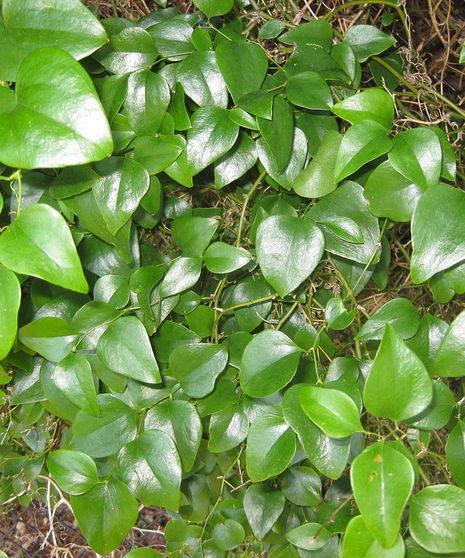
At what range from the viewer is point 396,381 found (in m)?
0.40

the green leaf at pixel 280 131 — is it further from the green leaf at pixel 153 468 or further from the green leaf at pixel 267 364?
the green leaf at pixel 153 468

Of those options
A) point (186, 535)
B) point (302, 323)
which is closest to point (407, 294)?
point (302, 323)

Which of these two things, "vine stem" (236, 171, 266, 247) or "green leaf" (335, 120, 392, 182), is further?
"vine stem" (236, 171, 266, 247)

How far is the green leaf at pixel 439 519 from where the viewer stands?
0.41 m

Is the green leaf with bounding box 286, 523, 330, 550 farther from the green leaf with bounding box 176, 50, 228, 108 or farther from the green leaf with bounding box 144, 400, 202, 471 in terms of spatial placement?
the green leaf with bounding box 176, 50, 228, 108

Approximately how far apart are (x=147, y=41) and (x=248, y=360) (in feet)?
1.11

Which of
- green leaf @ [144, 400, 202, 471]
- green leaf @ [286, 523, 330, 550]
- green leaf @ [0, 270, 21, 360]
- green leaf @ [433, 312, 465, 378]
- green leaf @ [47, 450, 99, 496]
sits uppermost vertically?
green leaf @ [0, 270, 21, 360]

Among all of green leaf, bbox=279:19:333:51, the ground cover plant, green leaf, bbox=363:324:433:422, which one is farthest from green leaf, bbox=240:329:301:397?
green leaf, bbox=279:19:333:51

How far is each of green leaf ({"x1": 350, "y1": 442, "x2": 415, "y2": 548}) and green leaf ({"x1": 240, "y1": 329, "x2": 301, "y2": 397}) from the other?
12 cm

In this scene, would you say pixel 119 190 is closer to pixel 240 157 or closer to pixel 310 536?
pixel 240 157

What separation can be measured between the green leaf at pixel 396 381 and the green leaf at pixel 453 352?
7 centimetres

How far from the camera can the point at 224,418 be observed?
1.88 feet

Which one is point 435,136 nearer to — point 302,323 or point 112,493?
point 302,323

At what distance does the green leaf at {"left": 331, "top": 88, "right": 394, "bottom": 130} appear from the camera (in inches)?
18.7
